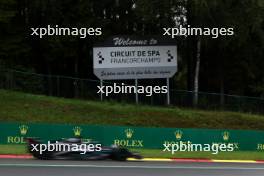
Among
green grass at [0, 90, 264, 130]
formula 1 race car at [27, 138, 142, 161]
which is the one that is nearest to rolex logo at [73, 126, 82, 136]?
formula 1 race car at [27, 138, 142, 161]

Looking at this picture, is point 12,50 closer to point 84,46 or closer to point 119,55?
point 84,46

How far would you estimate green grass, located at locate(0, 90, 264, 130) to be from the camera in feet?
103

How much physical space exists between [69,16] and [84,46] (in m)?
2.51

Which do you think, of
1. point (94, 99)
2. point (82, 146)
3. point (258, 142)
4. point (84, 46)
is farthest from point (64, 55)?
point (82, 146)

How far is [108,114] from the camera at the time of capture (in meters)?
32.2

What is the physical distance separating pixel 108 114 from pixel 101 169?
1598 centimetres

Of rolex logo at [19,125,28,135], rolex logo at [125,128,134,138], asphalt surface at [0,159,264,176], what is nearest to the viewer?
asphalt surface at [0,159,264,176]

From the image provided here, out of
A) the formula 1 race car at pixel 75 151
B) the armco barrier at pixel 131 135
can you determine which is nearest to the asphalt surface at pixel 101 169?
the formula 1 race car at pixel 75 151

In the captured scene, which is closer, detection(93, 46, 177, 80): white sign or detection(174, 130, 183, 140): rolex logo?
detection(174, 130, 183, 140): rolex logo

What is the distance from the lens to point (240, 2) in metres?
34.9

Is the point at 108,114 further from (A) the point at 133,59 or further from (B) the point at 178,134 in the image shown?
(B) the point at 178,134

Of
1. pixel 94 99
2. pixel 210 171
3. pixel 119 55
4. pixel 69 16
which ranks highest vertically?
pixel 69 16

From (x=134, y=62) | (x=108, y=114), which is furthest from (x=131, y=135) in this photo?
(x=134, y=62)

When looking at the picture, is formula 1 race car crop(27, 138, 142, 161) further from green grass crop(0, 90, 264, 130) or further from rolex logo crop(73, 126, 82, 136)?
green grass crop(0, 90, 264, 130)
